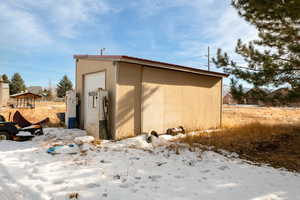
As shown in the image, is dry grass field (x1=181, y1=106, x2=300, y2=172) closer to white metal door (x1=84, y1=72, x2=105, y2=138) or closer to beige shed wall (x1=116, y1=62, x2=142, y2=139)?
beige shed wall (x1=116, y1=62, x2=142, y2=139)

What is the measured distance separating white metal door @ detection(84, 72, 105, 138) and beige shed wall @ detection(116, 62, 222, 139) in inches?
36.2

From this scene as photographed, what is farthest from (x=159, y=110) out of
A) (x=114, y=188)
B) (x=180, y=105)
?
(x=114, y=188)

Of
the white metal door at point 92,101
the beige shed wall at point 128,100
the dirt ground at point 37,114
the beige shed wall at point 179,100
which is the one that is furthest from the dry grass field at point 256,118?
the dirt ground at point 37,114

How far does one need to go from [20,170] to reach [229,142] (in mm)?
5408

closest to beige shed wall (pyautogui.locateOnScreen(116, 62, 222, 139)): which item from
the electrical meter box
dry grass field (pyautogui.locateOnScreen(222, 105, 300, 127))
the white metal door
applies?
the white metal door

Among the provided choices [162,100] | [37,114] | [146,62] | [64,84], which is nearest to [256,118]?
[162,100]

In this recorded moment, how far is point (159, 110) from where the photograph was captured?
22.7ft

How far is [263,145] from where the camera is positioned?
541 centimetres

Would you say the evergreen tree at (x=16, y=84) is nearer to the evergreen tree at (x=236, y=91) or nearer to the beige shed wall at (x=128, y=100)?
the beige shed wall at (x=128, y=100)

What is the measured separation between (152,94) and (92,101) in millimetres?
2392

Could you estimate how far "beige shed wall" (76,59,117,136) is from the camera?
596 cm

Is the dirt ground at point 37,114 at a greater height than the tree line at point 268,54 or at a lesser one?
lesser

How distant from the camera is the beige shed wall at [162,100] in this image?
6082 mm

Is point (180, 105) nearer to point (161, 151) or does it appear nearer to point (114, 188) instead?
point (161, 151)
